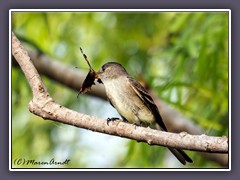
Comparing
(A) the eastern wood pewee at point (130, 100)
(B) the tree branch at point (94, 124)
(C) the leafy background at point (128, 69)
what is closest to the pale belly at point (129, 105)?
(A) the eastern wood pewee at point (130, 100)

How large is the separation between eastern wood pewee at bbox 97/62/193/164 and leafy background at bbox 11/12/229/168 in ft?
0.51

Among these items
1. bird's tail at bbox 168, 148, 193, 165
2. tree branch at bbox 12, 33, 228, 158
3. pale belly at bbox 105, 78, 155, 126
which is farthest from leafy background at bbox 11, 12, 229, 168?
tree branch at bbox 12, 33, 228, 158

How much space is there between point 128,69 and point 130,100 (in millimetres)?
1254

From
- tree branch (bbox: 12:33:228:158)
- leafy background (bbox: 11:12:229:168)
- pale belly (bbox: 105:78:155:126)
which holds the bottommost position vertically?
tree branch (bbox: 12:33:228:158)

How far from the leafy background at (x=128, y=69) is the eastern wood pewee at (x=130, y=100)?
0.51 ft

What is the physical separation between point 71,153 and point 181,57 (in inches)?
A: 38.1

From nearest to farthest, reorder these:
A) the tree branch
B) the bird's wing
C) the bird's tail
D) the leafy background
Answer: the tree branch < the bird's tail < the bird's wing < the leafy background

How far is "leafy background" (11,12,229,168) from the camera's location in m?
5.12

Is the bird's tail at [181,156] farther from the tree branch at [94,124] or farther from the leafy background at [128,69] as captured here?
the tree branch at [94,124]

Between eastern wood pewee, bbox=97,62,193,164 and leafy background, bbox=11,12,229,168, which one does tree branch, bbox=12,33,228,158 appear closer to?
eastern wood pewee, bbox=97,62,193,164

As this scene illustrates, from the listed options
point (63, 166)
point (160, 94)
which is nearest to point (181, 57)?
point (160, 94)

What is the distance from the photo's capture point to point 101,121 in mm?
3779

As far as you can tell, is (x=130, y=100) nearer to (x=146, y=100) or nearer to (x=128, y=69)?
(x=146, y=100)

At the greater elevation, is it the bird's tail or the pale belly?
the pale belly
